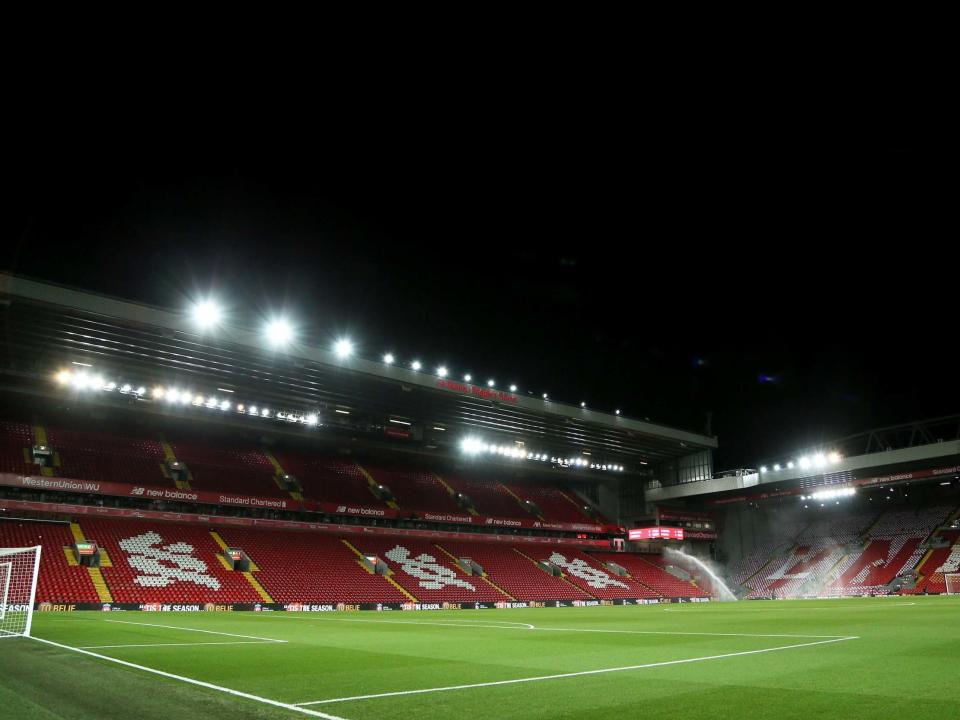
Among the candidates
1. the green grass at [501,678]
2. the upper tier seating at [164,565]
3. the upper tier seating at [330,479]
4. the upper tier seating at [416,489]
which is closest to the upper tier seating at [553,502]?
the upper tier seating at [416,489]

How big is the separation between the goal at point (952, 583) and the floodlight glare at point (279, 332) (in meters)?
43.8

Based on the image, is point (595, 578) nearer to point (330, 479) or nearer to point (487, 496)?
point (487, 496)

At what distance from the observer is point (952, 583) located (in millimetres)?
41062

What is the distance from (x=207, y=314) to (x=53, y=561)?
1315 centimetres

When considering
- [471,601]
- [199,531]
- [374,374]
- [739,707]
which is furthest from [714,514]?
[739,707]

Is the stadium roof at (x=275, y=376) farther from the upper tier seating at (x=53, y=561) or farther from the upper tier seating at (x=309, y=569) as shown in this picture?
the upper tier seating at (x=309, y=569)

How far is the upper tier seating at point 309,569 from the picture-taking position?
3294 cm

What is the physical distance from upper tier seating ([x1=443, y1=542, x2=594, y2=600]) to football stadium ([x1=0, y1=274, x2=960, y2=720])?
0.23 meters

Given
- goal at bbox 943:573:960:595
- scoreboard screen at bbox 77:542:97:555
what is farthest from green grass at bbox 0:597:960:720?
goal at bbox 943:573:960:595

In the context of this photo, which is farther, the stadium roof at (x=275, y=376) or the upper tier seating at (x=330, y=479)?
the upper tier seating at (x=330, y=479)

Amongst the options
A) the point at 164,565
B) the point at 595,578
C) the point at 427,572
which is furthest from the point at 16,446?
the point at 595,578

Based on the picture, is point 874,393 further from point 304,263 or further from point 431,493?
point 304,263

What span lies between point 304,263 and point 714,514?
1863 inches

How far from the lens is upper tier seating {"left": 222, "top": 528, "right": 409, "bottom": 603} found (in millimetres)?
32938
